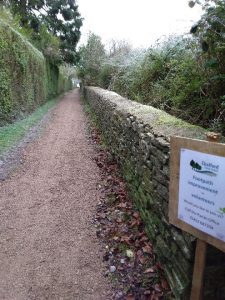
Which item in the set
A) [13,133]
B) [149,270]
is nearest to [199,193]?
[149,270]

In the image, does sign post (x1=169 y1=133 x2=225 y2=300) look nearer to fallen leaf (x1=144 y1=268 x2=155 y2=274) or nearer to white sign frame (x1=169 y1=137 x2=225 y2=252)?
white sign frame (x1=169 y1=137 x2=225 y2=252)

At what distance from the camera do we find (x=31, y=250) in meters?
3.80

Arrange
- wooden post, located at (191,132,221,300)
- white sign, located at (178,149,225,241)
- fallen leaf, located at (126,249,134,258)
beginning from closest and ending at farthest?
white sign, located at (178,149,225,241) → wooden post, located at (191,132,221,300) → fallen leaf, located at (126,249,134,258)

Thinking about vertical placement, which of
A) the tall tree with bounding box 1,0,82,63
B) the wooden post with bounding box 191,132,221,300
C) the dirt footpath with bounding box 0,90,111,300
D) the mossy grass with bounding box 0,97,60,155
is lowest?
the dirt footpath with bounding box 0,90,111,300

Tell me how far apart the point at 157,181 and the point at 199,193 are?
1.28 m

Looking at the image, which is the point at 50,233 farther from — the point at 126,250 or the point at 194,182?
the point at 194,182

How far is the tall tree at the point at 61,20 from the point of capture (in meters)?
24.6

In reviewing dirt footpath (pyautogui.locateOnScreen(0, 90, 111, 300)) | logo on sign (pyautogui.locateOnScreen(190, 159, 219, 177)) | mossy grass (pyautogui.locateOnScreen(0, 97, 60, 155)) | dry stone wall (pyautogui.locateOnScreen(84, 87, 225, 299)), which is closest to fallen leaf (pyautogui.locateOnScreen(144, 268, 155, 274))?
dry stone wall (pyautogui.locateOnScreen(84, 87, 225, 299))

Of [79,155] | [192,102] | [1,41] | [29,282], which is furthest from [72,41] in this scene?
[29,282]

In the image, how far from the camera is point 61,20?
28.6 meters

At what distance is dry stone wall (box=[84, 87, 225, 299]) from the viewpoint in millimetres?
2764

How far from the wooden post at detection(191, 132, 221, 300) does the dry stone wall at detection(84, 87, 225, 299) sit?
0.14m

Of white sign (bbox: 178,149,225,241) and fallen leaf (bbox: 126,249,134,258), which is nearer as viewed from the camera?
white sign (bbox: 178,149,225,241)

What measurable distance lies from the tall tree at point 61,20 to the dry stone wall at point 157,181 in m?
22.4
